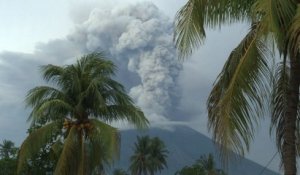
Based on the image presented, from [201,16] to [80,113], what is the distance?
1587 cm

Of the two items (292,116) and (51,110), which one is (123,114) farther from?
(292,116)

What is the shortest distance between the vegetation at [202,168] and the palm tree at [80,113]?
79741mm

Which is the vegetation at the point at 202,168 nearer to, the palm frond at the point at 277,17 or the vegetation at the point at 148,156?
the vegetation at the point at 148,156

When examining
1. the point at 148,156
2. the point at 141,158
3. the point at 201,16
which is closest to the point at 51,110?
the point at 201,16

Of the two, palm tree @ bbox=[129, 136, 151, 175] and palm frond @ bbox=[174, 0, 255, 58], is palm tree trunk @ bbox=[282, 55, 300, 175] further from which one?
palm tree @ bbox=[129, 136, 151, 175]

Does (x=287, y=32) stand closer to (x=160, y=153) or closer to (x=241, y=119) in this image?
(x=241, y=119)

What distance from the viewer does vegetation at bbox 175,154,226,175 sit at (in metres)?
107

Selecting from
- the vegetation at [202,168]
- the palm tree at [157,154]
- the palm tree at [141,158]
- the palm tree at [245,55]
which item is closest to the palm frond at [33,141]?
the palm tree at [245,55]

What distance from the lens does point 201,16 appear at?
12.0 m

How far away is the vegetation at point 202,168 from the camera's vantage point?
107000 mm

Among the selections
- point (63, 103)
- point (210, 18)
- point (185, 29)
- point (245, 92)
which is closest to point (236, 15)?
point (210, 18)

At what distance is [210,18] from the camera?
12383 mm

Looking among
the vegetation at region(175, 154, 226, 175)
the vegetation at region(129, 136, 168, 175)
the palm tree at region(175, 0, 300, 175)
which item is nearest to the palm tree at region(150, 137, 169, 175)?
the vegetation at region(129, 136, 168, 175)

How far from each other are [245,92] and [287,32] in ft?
4.28
